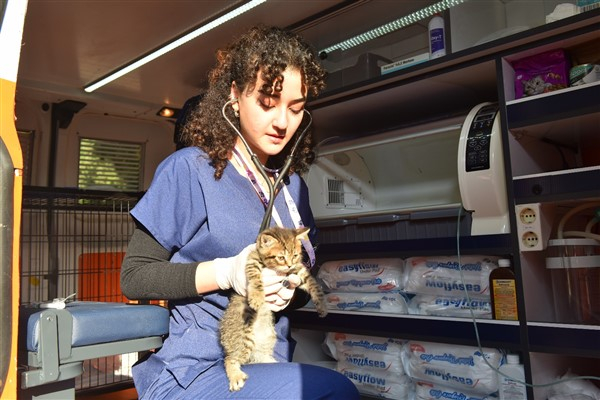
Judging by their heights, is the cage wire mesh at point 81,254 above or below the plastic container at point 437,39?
below

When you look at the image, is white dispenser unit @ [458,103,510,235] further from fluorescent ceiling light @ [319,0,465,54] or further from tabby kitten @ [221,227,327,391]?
tabby kitten @ [221,227,327,391]

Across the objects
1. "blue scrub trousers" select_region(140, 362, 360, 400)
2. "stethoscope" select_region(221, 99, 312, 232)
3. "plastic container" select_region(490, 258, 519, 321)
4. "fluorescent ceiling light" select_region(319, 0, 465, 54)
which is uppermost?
"fluorescent ceiling light" select_region(319, 0, 465, 54)

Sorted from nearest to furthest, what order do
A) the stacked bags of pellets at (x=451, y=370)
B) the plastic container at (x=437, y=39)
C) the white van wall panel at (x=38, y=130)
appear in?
1. the stacked bags of pellets at (x=451, y=370)
2. the plastic container at (x=437, y=39)
3. the white van wall panel at (x=38, y=130)

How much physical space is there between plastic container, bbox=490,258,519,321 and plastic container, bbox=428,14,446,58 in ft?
2.74

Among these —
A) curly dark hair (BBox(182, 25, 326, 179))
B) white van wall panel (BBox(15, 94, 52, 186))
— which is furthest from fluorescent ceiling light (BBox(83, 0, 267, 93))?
curly dark hair (BBox(182, 25, 326, 179))

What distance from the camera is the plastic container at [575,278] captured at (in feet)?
5.08

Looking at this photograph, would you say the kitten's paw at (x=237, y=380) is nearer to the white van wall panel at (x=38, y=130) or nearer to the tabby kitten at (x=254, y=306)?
the tabby kitten at (x=254, y=306)

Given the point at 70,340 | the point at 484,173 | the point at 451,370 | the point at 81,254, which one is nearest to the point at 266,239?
the point at 70,340

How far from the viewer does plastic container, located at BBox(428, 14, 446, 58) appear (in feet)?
6.06

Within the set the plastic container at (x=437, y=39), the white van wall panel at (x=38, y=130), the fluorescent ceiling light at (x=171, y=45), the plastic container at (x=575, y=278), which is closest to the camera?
the plastic container at (x=575, y=278)

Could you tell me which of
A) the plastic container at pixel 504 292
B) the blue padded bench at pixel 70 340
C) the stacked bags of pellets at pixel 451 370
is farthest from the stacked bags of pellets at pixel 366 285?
the blue padded bench at pixel 70 340

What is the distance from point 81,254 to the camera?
10.8ft

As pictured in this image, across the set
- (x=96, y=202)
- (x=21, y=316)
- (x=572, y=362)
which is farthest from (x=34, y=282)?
(x=572, y=362)

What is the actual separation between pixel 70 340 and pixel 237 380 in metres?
0.32
